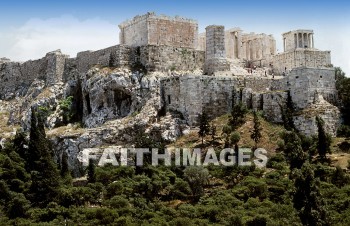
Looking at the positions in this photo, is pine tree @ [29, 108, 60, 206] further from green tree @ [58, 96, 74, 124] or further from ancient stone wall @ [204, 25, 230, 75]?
ancient stone wall @ [204, 25, 230, 75]

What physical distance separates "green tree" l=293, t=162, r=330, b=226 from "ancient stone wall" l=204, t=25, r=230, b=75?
20.2m

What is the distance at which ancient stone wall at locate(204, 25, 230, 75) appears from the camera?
63.3 metres

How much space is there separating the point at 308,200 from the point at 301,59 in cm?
2628

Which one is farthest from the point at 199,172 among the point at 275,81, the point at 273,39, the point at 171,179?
the point at 273,39

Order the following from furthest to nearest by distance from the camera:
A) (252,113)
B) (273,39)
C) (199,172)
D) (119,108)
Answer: (273,39) → (119,108) → (252,113) → (199,172)

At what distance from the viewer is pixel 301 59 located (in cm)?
6650

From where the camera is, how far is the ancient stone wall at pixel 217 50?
208ft

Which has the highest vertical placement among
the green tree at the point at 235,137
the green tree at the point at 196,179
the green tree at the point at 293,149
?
the green tree at the point at 235,137

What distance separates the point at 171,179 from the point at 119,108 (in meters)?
12.5

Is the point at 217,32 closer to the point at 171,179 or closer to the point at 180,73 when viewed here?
the point at 180,73

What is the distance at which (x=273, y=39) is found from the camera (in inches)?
2864

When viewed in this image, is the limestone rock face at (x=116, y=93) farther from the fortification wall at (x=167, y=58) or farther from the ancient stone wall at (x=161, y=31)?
the ancient stone wall at (x=161, y=31)

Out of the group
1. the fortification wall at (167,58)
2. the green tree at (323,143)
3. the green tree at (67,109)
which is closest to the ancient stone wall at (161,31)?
the fortification wall at (167,58)

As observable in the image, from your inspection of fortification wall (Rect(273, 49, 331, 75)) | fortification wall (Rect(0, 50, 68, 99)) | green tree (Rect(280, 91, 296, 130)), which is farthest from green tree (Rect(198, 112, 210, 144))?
fortification wall (Rect(0, 50, 68, 99))
